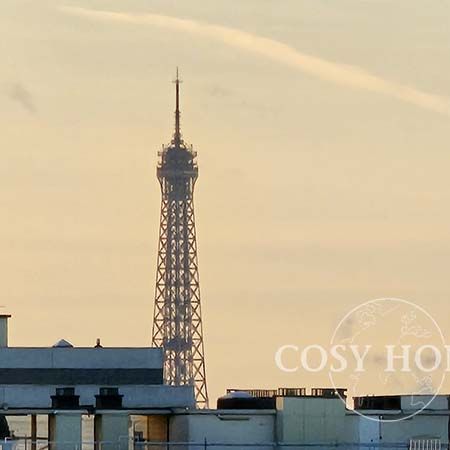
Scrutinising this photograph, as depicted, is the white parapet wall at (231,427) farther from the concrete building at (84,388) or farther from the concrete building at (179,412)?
the concrete building at (84,388)

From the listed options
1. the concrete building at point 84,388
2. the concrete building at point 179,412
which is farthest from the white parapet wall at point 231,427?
the concrete building at point 84,388

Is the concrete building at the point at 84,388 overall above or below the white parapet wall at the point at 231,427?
above

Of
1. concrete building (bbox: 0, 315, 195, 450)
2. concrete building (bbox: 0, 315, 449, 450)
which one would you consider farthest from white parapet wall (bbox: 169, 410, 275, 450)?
concrete building (bbox: 0, 315, 195, 450)

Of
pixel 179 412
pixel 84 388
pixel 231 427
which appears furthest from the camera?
pixel 84 388

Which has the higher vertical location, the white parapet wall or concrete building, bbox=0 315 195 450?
concrete building, bbox=0 315 195 450

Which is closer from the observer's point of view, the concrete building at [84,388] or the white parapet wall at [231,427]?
the concrete building at [84,388]

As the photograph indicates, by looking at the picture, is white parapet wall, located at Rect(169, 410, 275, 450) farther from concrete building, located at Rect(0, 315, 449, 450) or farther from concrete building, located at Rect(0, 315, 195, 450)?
concrete building, located at Rect(0, 315, 195, 450)

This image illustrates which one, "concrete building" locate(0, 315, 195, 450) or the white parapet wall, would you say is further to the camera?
the white parapet wall

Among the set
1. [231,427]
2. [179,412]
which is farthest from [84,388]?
[231,427]

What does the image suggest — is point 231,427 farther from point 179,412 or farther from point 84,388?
point 84,388

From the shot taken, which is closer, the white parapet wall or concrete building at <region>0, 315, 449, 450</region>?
concrete building at <region>0, 315, 449, 450</region>

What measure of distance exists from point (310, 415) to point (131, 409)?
8.74 metres

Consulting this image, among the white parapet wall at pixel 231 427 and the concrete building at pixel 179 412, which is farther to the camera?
the white parapet wall at pixel 231 427

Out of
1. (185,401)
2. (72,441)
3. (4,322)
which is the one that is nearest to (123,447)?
(72,441)
